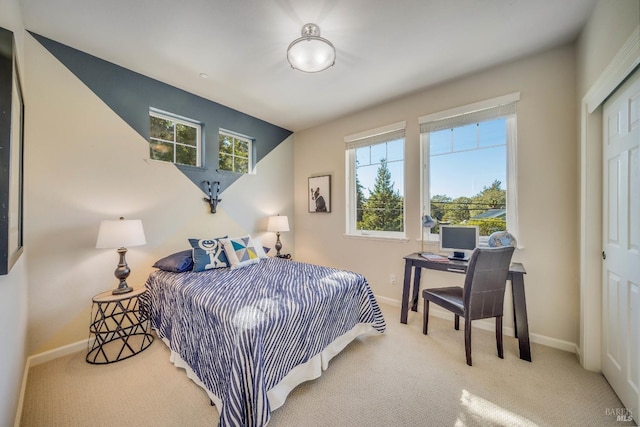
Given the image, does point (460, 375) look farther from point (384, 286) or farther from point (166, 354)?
point (166, 354)

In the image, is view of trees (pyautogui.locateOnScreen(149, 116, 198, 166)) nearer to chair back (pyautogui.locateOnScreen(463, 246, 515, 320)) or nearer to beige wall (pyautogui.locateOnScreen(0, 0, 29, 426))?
beige wall (pyautogui.locateOnScreen(0, 0, 29, 426))

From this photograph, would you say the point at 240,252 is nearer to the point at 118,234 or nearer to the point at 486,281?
the point at 118,234

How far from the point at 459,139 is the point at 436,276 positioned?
1543 millimetres

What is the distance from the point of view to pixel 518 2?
5.45 ft

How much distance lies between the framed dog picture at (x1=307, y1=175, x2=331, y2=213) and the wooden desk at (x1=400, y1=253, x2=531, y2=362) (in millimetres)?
1548

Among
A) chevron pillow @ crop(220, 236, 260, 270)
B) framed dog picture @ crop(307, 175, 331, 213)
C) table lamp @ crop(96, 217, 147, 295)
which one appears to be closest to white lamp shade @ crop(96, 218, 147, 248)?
table lamp @ crop(96, 217, 147, 295)

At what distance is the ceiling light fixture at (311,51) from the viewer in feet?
5.76

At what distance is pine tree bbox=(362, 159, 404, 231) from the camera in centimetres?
317

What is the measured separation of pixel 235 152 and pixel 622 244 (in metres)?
3.79

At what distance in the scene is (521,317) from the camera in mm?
2012

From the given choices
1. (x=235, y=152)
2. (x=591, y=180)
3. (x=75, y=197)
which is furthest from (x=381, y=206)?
(x=75, y=197)

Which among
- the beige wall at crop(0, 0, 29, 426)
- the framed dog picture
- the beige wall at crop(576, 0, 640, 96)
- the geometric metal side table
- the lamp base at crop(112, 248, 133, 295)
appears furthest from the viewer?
the framed dog picture

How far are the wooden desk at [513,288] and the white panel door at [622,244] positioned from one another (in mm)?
439

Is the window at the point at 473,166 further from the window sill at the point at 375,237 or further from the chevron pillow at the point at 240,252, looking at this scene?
the chevron pillow at the point at 240,252
